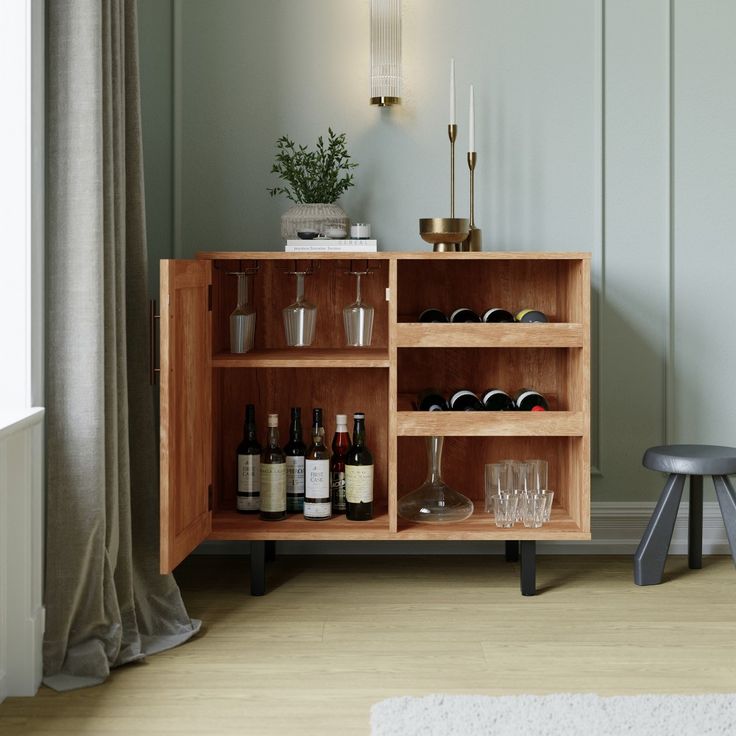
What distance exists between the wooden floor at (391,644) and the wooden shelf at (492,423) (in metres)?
0.50

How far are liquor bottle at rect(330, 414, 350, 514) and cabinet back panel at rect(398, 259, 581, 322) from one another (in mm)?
472

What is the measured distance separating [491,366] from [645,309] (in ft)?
1.89

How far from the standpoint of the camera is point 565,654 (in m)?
2.49

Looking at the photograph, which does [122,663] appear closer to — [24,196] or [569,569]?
[24,196]

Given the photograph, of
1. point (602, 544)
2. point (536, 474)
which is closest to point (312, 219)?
point (536, 474)

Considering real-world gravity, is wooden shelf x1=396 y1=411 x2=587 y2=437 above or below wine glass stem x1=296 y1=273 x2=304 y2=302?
below

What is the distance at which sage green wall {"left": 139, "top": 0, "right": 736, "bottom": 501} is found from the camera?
3328 millimetres

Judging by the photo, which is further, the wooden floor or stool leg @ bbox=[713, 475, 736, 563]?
stool leg @ bbox=[713, 475, 736, 563]

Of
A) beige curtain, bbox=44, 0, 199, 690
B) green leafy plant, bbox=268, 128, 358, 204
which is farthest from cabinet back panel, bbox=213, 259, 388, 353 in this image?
beige curtain, bbox=44, 0, 199, 690

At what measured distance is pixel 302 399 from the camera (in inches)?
132

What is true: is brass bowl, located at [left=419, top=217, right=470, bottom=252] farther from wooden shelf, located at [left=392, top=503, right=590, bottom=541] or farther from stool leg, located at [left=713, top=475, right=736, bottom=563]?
stool leg, located at [left=713, top=475, right=736, bottom=563]

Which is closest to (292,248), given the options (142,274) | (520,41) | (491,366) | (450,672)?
(142,274)

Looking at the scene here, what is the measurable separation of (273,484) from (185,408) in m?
0.50

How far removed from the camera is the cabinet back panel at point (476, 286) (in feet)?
10.9
